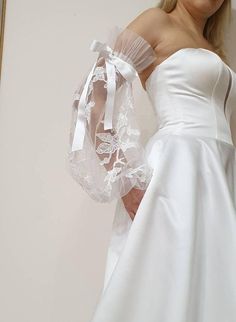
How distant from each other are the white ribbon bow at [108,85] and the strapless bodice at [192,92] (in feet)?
0.26

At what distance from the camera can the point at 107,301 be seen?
62 cm

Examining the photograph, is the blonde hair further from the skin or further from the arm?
the arm

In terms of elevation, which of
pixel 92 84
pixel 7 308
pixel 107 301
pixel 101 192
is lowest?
pixel 7 308

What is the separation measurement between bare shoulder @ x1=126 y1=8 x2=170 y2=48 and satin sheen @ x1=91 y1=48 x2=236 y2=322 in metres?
0.06

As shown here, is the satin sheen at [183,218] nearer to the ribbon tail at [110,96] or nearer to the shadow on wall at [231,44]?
the ribbon tail at [110,96]

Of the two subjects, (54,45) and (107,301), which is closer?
(107,301)

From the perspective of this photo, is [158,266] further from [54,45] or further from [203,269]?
[54,45]

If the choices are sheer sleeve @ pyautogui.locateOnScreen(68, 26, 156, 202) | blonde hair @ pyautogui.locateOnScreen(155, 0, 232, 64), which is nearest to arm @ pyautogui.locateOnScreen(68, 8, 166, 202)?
sheer sleeve @ pyautogui.locateOnScreen(68, 26, 156, 202)

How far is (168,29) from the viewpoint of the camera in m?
0.86

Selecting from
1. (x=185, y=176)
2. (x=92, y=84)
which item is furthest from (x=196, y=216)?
(x=92, y=84)

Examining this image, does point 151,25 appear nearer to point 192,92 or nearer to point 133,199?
point 192,92

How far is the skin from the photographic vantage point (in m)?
0.76

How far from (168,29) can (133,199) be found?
387 mm

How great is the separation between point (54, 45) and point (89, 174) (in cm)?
60
